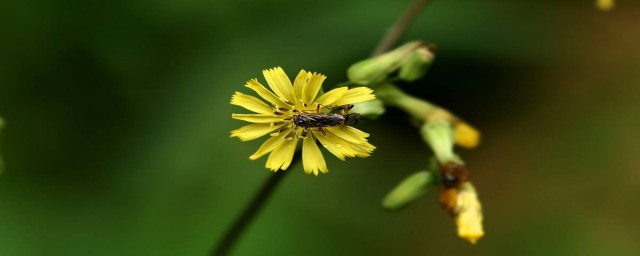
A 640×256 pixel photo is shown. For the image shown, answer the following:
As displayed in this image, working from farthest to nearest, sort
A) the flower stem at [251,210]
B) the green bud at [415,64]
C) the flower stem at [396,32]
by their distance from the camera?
the flower stem at [396,32]
the flower stem at [251,210]
the green bud at [415,64]

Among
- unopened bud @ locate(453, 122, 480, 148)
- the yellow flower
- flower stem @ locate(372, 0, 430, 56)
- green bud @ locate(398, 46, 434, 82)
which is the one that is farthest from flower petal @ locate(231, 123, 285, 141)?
unopened bud @ locate(453, 122, 480, 148)

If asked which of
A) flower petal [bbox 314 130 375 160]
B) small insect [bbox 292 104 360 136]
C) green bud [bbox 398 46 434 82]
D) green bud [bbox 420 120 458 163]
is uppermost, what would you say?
small insect [bbox 292 104 360 136]

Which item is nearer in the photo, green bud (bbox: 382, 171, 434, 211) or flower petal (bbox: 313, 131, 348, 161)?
flower petal (bbox: 313, 131, 348, 161)

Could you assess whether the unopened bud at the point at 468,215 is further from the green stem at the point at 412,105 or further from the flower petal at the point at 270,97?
the flower petal at the point at 270,97

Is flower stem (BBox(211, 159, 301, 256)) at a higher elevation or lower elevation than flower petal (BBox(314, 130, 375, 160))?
lower

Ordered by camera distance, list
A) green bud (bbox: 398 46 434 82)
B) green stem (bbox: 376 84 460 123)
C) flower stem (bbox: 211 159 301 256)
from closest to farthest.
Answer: green bud (bbox: 398 46 434 82) < flower stem (bbox: 211 159 301 256) < green stem (bbox: 376 84 460 123)

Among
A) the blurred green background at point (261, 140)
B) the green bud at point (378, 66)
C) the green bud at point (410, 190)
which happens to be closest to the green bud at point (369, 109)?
the green bud at point (378, 66)

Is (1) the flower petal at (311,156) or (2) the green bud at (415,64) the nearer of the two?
(1) the flower petal at (311,156)

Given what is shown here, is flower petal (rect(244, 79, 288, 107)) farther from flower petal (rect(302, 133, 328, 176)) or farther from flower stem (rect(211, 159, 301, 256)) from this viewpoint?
flower stem (rect(211, 159, 301, 256))
